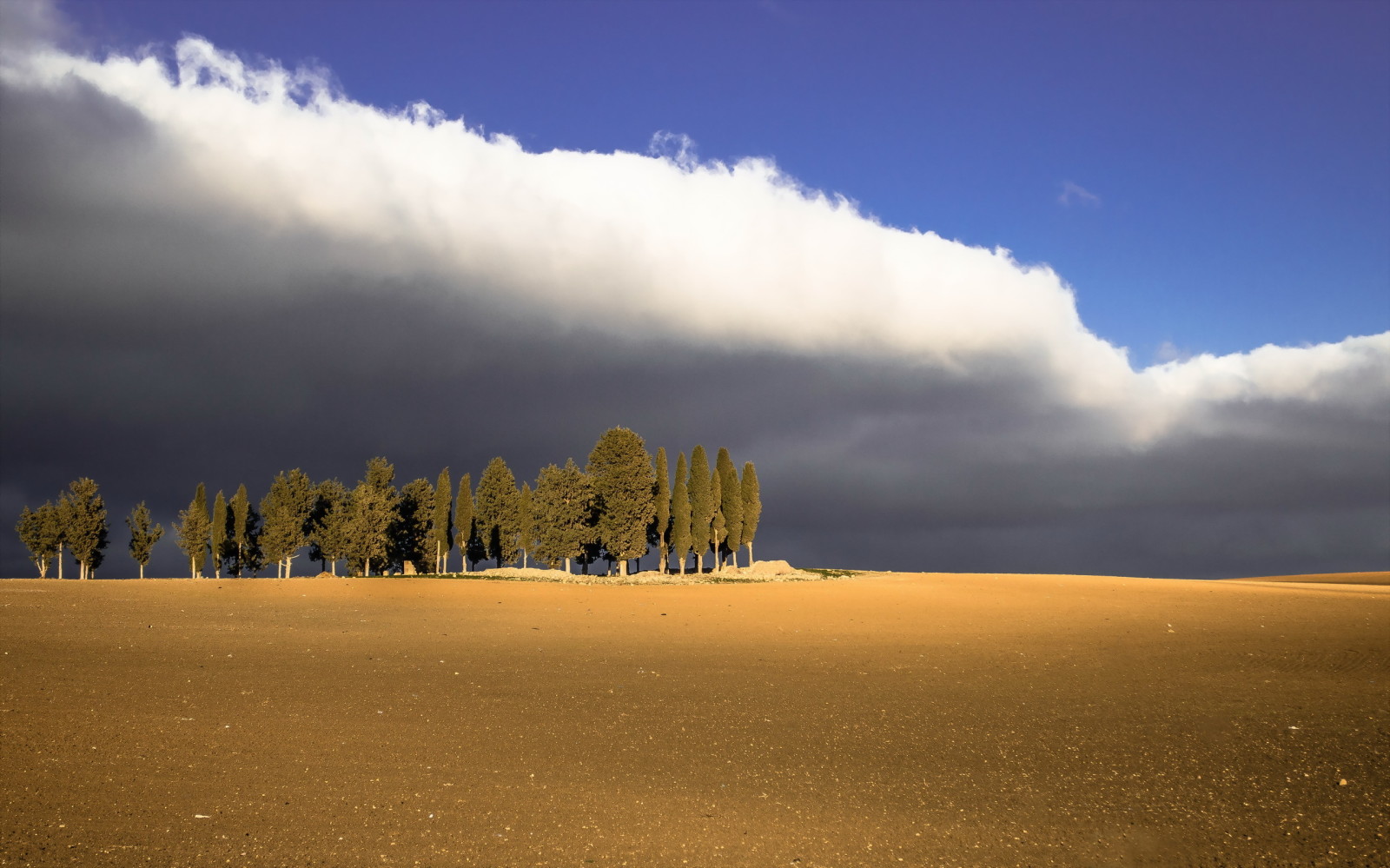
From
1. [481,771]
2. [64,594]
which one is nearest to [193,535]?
[64,594]

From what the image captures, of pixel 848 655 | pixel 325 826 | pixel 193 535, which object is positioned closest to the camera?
pixel 325 826

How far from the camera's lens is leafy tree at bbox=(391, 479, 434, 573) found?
3501 inches

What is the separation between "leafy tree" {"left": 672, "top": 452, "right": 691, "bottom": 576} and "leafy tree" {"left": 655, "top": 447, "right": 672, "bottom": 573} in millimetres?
756

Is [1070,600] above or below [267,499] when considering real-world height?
below

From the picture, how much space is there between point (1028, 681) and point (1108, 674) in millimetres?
2805

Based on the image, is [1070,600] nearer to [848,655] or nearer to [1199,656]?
[1199,656]

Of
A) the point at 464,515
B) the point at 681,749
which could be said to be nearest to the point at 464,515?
the point at 464,515

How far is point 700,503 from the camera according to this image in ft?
259

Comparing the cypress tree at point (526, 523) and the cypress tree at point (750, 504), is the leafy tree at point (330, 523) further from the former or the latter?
the cypress tree at point (750, 504)

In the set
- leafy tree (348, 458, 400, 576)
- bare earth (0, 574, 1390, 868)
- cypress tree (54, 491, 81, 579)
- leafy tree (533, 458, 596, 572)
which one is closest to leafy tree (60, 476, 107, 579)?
cypress tree (54, 491, 81, 579)

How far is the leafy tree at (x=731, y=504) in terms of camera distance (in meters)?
82.1

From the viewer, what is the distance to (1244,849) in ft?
29.5

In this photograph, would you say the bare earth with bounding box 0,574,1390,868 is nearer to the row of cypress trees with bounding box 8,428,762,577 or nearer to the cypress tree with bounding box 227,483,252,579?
the row of cypress trees with bounding box 8,428,762,577

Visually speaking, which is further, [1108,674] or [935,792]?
[1108,674]
